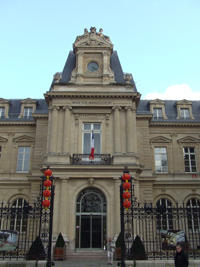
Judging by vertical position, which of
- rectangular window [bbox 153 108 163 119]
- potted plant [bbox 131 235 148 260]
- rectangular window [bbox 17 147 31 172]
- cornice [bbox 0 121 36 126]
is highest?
rectangular window [bbox 153 108 163 119]

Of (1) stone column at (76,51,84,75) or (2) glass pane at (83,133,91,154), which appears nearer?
(2) glass pane at (83,133,91,154)

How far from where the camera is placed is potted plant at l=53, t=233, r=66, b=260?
59.0 ft

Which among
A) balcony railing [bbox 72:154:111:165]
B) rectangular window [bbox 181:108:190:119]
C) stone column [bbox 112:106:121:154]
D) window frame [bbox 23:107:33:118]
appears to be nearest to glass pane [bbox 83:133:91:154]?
balcony railing [bbox 72:154:111:165]

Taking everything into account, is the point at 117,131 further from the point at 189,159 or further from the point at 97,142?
the point at 189,159

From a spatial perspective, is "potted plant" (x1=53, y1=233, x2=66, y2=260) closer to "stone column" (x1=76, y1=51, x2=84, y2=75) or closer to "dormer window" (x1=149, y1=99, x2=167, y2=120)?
"stone column" (x1=76, y1=51, x2=84, y2=75)

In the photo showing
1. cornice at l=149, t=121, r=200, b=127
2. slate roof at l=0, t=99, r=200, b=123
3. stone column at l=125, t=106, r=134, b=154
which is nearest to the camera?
stone column at l=125, t=106, r=134, b=154

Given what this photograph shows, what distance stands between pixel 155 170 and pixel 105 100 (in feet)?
29.5

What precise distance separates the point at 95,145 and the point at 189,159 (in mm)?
10751

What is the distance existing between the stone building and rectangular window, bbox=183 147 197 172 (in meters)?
0.10

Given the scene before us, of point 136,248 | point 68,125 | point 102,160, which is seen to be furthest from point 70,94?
point 136,248

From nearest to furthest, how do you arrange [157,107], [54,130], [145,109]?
[54,130]
[157,107]
[145,109]

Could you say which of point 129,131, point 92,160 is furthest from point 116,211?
point 129,131

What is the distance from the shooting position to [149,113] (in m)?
28.2

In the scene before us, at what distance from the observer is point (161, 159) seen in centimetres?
2869
